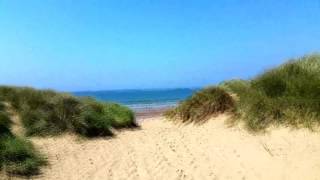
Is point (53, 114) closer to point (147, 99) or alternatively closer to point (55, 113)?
point (55, 113)

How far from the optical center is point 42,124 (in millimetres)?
14766

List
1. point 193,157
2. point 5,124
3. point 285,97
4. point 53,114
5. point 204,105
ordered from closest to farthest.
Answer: point 193,157
point 285,97
point 5,124
point 53,114
point 204,105

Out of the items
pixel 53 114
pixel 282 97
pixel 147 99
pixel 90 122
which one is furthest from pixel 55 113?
pixel 147 99

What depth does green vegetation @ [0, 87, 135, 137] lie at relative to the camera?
14.9 meters

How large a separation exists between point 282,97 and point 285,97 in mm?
88

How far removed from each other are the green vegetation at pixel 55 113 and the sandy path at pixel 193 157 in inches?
21.9

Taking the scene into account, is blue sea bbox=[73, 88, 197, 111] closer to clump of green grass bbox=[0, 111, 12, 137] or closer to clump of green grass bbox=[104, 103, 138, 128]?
clump of green grass bbox=[104, 103, 138, 128]

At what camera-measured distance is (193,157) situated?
39.8 ft

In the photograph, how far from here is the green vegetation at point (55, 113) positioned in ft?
48.9

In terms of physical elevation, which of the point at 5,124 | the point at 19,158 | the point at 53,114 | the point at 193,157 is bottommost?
the point at 193,157

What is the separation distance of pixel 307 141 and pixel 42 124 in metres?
7.11

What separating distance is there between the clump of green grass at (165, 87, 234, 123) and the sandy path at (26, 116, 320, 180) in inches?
76.0

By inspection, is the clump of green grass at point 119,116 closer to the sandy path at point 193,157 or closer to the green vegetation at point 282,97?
the sandy path at point 193,157

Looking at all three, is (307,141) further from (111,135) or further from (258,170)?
(111,135)
